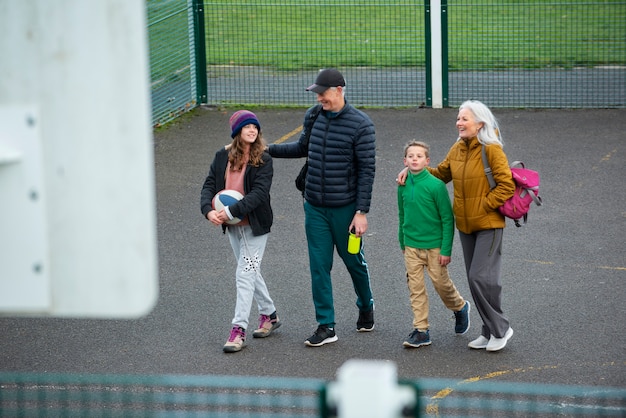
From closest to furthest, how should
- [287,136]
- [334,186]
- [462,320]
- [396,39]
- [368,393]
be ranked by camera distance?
[368,393] → [334,186] → [462,320] → [287,136] → [396,39]

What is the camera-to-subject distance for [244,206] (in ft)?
23.1

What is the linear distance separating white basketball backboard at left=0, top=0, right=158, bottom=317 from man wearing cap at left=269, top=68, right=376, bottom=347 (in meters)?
4.81

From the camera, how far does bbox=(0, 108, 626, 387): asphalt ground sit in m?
6.84

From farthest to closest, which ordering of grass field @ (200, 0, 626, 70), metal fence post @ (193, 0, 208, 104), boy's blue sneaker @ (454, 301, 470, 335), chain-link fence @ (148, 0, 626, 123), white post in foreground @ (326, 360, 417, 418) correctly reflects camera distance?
grass field @ (200, 0, 626, 70)
metal fence post @ (193, 0, 208, 104)
chain-link fence @ (148, 0, 626, 123)
boy's blue sneaker @ (454, 301, 470, 335)
white post in foreground @ (326, 360, 417, 418)

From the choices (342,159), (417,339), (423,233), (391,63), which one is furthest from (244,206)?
(391,63)

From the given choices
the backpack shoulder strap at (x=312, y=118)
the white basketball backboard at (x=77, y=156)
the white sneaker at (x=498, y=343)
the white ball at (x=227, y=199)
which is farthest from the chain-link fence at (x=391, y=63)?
the white basketball backboard at (x=77, y=156)

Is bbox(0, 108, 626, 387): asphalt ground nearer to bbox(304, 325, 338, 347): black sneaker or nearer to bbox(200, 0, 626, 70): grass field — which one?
bbox(304, 325, 338, 347): black sneaker

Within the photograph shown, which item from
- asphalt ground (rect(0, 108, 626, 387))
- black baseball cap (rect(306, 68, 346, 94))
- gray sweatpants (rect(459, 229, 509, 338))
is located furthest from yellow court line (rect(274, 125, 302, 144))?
gray sweatpants (rect(459, 229, 509, 338))

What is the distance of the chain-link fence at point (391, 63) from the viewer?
14.4m

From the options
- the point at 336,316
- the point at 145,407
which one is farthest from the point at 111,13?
the point at 336,316

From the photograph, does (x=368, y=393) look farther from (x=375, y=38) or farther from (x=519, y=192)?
(x=375, y=38)

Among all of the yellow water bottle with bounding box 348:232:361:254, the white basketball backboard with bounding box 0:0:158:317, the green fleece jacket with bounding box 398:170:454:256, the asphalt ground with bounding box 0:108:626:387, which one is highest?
the white basketball backboard with bounding box 0:0:158:317

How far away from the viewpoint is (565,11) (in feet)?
54.3

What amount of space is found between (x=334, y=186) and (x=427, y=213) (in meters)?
0.69
